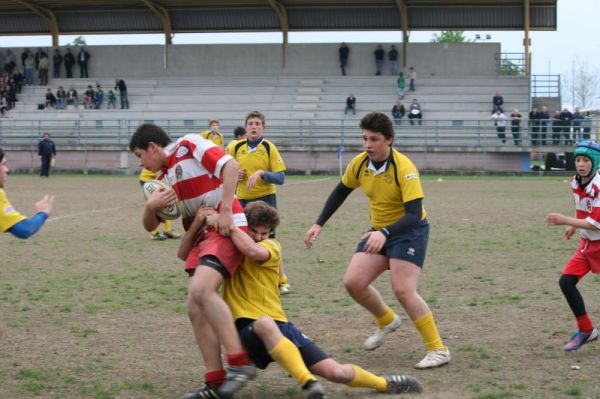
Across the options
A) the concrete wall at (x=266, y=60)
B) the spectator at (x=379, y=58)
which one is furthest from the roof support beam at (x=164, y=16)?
the spectator at (x=379, y=58)

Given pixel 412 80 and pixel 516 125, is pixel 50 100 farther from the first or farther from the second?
pixel 516 125

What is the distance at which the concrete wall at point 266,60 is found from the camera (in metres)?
44.8

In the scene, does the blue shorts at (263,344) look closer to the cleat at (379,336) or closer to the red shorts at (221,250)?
the red shorts at (221,250)

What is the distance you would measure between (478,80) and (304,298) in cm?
3582

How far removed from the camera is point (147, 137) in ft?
18.4

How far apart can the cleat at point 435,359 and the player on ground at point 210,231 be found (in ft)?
4.80

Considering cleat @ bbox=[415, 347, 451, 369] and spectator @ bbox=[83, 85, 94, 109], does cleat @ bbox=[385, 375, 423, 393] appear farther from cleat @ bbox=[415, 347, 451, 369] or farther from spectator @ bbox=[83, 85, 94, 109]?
spectator @ bbox=[83, 85, 94, 109]

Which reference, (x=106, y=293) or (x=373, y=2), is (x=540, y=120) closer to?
(x=373, y=2)

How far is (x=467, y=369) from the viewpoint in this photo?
6148 millimetres

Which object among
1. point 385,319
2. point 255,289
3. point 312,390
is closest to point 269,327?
point 255,289

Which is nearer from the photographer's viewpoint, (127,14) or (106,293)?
(106,293)

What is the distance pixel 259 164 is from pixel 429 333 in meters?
3.95

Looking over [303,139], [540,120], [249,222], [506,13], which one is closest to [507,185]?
[540,120]

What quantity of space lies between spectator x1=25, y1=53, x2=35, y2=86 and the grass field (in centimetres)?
3256
